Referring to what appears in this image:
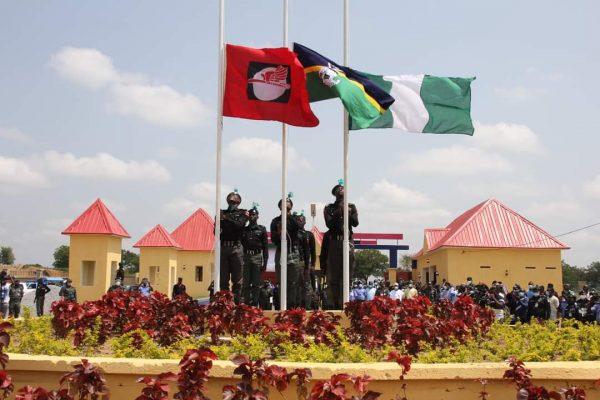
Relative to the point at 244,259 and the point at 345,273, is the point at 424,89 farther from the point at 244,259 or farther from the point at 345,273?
the point at 244,259

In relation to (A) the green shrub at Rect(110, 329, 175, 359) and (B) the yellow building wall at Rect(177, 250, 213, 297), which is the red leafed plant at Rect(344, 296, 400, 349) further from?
(B) the yellow building wall at Rect(177, 250, 213, 297)

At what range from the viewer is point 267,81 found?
10.4 meters

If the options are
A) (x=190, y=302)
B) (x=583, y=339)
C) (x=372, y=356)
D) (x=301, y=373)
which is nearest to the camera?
(x=301, y=373)

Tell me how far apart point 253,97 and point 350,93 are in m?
1.59

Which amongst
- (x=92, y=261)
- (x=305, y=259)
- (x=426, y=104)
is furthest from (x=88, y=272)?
(x=426, y=104)

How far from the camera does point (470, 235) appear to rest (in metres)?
32.9

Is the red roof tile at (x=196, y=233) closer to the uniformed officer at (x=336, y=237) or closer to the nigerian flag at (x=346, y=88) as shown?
the uniformed officer at (x=336, y=237)

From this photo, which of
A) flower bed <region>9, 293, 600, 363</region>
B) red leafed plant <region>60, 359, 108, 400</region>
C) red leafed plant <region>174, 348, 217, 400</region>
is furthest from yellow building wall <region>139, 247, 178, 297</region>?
red leafed plant <region>174, 348, 217, 400</region>

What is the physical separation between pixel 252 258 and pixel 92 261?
50.6 feet

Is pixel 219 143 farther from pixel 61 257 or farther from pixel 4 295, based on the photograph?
pixel 61 257

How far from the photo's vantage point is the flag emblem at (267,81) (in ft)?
34.0

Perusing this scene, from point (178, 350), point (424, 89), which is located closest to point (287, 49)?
point (424, 89)

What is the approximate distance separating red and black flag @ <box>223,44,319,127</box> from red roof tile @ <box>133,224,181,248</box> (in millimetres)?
21545

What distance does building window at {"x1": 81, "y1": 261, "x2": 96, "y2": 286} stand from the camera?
83.5 ft
